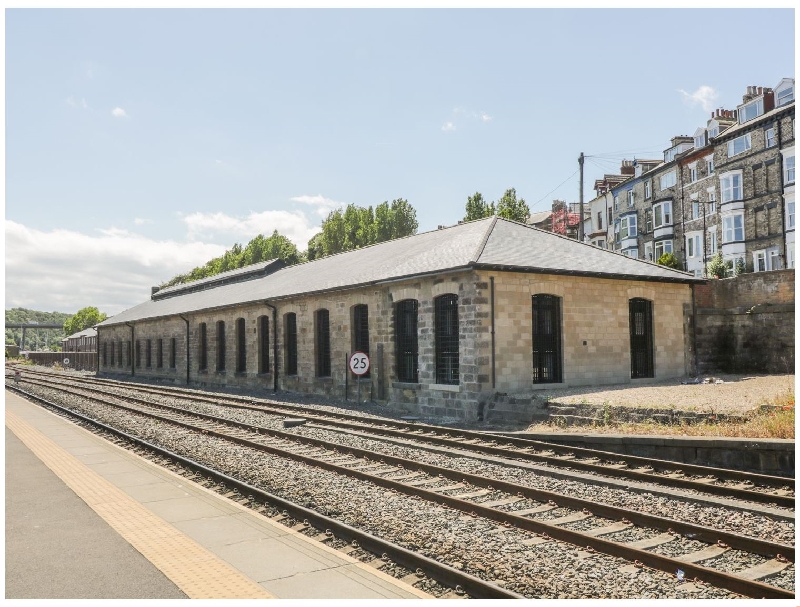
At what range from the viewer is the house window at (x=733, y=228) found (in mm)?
37938

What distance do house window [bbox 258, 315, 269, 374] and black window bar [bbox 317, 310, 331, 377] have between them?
503cm

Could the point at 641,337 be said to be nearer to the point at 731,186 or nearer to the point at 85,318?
the point at 731,186

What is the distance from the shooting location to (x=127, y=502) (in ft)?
25.9

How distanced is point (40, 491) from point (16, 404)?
58.7 feet

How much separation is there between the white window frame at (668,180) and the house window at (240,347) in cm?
3211

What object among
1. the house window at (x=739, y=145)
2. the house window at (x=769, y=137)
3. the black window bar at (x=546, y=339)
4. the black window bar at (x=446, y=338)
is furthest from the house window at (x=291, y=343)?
the house window at (x=739, y=145)

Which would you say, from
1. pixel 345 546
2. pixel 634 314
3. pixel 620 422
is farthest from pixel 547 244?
pixel 345 546

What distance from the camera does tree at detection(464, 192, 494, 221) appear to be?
4806 centimetres

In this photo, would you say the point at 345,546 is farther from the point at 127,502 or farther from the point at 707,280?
the point at 707,280

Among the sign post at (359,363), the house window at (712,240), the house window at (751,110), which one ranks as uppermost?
the house window at (751,110)

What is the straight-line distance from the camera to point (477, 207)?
48.3 meters

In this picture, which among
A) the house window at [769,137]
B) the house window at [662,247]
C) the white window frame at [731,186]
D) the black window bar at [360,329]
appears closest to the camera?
the black window bar at [360,329]

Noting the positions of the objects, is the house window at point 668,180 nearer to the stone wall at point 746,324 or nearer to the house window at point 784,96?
the house window at point 784,96

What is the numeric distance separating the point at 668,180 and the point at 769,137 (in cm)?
950
